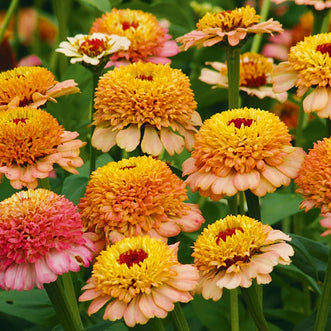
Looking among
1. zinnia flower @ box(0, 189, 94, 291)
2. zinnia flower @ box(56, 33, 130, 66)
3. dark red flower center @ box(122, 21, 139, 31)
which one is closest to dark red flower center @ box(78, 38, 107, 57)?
zinnia flower @ box(56, 33, 130, 66)

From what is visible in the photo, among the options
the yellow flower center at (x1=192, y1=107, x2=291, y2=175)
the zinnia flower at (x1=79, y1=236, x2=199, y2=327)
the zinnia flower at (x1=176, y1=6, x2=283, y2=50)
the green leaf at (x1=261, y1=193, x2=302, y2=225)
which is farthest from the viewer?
the green leaf at (x1=261, y1=193, x2=302, y2=225)

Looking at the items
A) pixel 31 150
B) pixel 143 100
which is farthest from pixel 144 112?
pixel 31 150

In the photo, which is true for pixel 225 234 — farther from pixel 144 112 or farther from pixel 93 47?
pixel 93 47

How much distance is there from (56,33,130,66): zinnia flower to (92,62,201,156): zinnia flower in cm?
5

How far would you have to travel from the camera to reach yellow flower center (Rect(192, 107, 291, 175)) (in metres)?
0.65

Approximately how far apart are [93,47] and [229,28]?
0.16m

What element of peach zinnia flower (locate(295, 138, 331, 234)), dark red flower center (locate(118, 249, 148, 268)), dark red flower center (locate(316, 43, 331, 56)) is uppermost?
dark red flower center (locate(316, 43, 331, 56))

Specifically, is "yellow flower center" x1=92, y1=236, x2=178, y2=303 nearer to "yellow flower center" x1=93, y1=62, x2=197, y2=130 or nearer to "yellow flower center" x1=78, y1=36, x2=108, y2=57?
"yellow flower center" x1=93, y1=62, x2=197, y2=130

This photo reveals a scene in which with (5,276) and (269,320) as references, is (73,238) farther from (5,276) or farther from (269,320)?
(269,320)

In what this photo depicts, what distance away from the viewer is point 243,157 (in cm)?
65

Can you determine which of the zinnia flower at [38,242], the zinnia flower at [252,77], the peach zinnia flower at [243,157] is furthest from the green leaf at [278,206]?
the zinnia flower at [38,242]

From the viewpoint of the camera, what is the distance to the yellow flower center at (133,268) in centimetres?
56

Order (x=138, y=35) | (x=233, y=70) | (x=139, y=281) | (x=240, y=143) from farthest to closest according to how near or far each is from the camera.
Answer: (x=138, y=35) < (x=233, y=70) < (x=240, y=143) < (x=139, y=281)

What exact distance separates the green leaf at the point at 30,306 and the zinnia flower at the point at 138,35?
31 centimetres
